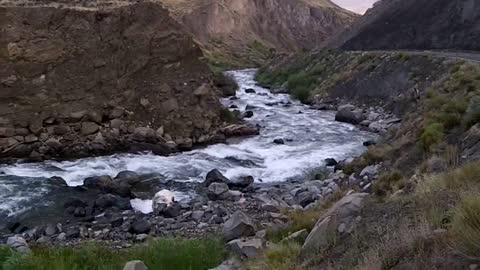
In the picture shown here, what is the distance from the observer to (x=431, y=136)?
Result: 12.8 m

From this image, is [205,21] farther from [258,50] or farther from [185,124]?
[185,124]

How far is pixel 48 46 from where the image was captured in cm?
2242

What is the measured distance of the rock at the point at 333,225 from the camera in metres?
7.24

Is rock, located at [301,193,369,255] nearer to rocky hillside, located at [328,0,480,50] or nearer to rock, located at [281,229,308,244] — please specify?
rock, located at [281,229,308,244]

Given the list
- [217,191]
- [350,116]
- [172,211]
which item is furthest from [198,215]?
[350,116]

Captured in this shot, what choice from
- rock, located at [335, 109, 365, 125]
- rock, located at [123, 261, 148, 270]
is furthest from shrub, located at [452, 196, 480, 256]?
rock, located at [335, 109, 365, 125]

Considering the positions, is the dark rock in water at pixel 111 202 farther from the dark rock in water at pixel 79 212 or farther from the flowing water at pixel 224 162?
the dark rock in water at pixel 79 212

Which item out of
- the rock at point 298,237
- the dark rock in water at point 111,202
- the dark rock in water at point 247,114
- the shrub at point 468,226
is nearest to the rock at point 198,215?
the dark rock in water at point 111,202

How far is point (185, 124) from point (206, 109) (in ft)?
5.61

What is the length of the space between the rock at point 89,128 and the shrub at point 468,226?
18951 millimetres

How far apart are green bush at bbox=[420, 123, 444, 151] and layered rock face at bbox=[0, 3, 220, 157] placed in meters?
11.7

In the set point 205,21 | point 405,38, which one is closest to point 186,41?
point 405,38

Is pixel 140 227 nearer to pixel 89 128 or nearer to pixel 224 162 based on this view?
pixel 224 162

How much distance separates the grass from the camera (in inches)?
332
